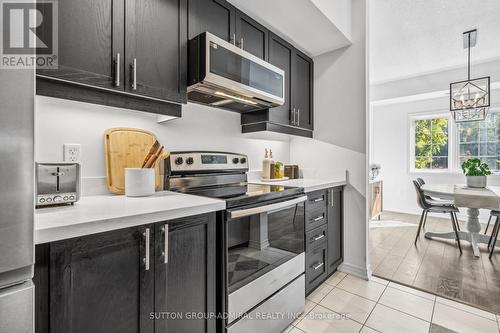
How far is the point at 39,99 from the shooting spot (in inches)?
48.0

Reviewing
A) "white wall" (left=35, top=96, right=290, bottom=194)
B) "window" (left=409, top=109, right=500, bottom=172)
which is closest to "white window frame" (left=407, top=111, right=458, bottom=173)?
"window" (left=409, top=109, right=500, bottom=172)

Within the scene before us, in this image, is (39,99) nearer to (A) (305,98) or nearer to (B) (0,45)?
(B) (0,45)

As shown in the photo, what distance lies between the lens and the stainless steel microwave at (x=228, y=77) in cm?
143

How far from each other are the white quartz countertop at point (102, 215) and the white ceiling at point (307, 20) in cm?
155

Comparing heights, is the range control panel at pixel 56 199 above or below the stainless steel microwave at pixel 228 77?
below

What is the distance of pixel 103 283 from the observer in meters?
0.85

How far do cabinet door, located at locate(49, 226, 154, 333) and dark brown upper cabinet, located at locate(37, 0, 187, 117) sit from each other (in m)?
0.72

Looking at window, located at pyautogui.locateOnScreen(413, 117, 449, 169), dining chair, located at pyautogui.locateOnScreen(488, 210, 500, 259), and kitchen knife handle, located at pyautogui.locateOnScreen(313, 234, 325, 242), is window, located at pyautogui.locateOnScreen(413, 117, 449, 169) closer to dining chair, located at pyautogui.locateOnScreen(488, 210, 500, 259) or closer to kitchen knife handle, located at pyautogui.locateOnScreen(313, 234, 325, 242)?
dining chair, located at pyautogui.locateOnScreen(488, 210, 500, 259)

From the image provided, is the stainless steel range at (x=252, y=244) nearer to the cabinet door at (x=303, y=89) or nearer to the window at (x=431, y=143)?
the cabinet door at (x=303, y=89)

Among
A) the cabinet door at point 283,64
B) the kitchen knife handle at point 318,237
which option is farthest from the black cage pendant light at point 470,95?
the kitchen knife handle at point 318,237

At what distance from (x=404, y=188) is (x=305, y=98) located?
399 centimetres

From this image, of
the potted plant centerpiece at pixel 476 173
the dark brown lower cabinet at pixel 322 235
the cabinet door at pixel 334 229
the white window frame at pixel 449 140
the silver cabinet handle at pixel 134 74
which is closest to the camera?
the silver cabinet handle at pixel 134 74

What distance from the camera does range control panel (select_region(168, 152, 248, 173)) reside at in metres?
1.59

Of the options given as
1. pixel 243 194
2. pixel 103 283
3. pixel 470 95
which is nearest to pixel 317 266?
pixel 243 194
